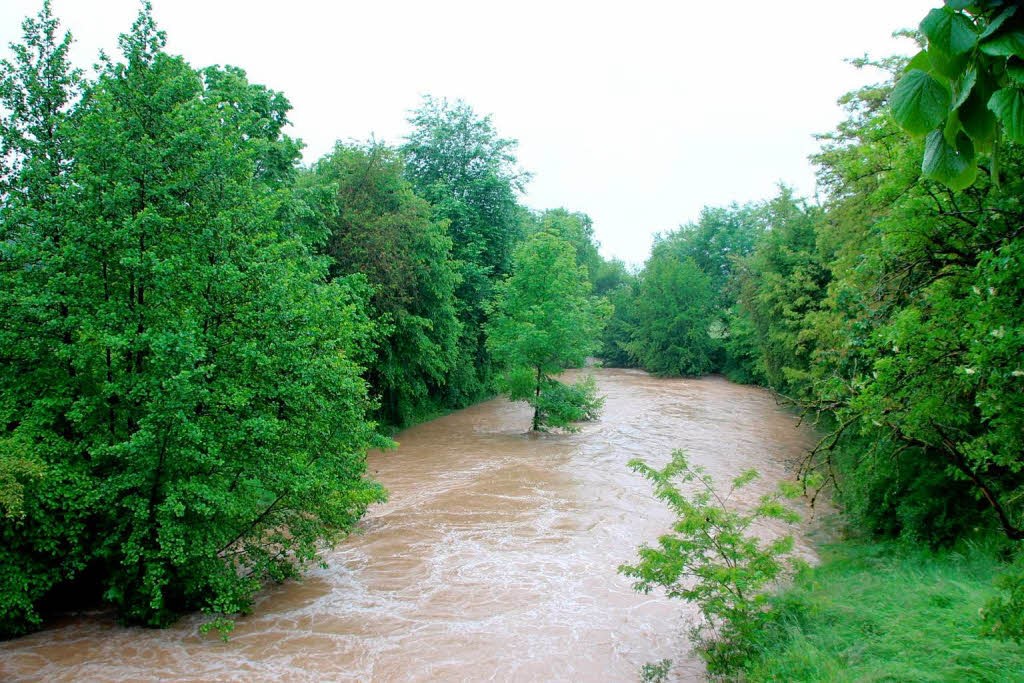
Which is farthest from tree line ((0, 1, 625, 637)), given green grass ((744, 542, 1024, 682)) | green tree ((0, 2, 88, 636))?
green grass ((744, 542, 1024, 682))

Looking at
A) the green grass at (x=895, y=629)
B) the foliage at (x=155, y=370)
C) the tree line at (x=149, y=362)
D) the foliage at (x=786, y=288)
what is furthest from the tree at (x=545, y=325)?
the green grass at (x=895, y=629)

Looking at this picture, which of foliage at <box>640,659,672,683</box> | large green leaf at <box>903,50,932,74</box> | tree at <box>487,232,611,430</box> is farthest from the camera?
tree at <box>487,232,611,430</box>

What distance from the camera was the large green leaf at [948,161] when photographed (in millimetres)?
1582

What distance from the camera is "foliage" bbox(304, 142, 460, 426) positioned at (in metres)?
20.4

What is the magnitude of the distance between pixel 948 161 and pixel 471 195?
99.6 feet

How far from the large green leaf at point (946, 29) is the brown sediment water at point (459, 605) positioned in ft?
23.0

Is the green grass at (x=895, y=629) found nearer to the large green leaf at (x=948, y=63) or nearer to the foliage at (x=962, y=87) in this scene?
the foliage at (x=962, y=87)

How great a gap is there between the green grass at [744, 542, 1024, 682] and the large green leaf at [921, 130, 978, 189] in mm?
4366

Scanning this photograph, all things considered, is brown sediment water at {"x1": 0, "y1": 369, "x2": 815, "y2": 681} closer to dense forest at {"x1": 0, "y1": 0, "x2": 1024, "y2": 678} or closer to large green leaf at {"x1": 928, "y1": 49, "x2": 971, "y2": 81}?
dense forest at {"x1": 0, "y1": 0, "x2": 1024, "y2": 678}

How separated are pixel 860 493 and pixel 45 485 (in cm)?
1165

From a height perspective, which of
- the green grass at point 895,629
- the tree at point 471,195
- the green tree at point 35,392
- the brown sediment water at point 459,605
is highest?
the tree at point 471,195

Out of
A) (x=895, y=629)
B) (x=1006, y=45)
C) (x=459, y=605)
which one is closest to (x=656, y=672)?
(x=895, y=629)

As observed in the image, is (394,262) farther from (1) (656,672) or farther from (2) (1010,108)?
(2) (1010,108)

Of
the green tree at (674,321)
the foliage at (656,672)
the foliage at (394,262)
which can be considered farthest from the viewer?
the green tree at (674,321)
